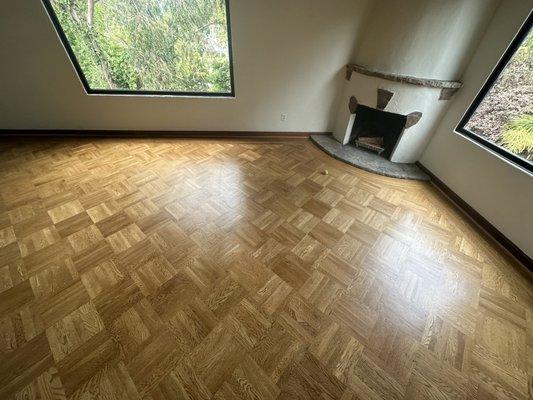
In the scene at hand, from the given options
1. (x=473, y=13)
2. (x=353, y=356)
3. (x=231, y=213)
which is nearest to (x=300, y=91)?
(x=473, y=13)

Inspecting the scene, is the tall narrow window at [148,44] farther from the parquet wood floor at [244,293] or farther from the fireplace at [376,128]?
the fireplace at [376,128]

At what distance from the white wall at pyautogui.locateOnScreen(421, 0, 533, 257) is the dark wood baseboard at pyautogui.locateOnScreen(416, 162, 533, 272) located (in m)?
0.03

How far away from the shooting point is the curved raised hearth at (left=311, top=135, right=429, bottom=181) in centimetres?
260

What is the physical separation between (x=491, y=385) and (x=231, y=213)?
6.06 feet

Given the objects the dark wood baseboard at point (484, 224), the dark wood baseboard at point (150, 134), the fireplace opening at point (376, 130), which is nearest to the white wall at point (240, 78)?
the dark wood baseboard at point (150, 134)

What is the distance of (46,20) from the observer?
85.1 inches

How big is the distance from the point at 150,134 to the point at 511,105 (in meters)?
3.89

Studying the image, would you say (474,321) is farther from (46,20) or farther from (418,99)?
(46,20)

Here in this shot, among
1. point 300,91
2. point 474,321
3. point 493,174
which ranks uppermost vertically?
point 300,91

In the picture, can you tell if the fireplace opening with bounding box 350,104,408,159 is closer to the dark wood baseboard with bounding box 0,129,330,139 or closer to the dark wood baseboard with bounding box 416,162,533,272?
the dark wood baseboard with bounding box 0,129,330,139

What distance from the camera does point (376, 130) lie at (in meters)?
3.17

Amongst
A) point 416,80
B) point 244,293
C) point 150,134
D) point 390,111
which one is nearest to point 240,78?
point 150,134

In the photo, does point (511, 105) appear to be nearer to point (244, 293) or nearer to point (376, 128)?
point (376, 128)

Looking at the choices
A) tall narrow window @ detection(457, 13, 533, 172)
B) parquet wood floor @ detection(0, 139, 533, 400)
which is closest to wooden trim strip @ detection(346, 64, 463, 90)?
tall narrow window @ detection(457, 13, 533, 172)
